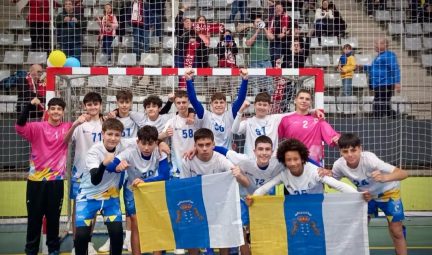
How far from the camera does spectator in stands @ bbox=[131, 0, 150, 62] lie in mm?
11527

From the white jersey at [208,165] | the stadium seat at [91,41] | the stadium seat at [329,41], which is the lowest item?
the white jersey at [208,165]

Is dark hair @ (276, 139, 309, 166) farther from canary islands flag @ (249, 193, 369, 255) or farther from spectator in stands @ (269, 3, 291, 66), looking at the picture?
spectator in stands @ (269, 3, 291, 66)

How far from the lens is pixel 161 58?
39.0ft

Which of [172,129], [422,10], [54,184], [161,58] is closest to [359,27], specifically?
[422,10]

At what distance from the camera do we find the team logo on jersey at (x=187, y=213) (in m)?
6.20

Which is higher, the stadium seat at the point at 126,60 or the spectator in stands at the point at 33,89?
the stadium seat at the point at 126,60

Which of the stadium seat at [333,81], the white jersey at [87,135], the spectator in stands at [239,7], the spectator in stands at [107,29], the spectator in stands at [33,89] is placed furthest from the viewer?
the stadium seat at [333,81]

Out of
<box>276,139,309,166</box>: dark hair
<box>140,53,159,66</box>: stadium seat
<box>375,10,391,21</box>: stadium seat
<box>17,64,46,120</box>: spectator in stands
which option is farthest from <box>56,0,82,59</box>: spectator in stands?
<box>375,10,391,21</box>: stadium seat

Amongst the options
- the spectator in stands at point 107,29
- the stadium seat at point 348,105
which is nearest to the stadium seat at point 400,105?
the stadium seat at point 348,105

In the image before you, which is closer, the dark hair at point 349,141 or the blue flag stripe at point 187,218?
the blue flag stripe at point 187,218

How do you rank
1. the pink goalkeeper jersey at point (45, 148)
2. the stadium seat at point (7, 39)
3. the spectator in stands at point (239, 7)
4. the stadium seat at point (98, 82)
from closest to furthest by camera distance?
the pink goalkeeper jersey at point (45, 148) < the stadium seat at point (98, 82) < the spectator in stands at point (239, 7) < the stadium seat at point (7, 39)

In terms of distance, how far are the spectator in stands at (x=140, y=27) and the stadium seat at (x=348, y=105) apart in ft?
12.3

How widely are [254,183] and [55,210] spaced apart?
224 centimetres

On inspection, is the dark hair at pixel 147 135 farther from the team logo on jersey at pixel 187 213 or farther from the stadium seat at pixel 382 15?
the stadium seat at pixel 382 15
